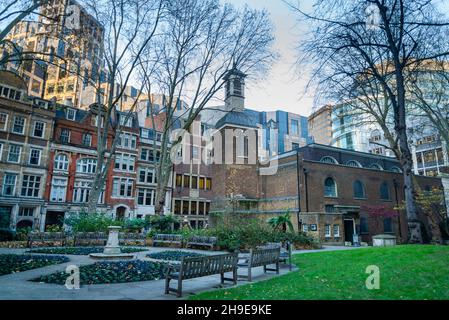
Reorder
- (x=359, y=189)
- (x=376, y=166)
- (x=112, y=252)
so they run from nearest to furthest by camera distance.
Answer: (x=112, y=252) < (x=359, y=189) < (x=376, y=166)

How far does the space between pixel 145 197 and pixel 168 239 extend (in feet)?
70.6

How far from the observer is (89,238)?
18.5 m

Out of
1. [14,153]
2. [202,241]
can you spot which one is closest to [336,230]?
[202,241]

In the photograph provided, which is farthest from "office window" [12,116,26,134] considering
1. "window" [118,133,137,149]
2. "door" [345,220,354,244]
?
"door" [345,220,354,244]

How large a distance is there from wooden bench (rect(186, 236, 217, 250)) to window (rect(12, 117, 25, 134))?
24.5 meters

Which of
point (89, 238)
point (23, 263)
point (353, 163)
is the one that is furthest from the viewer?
point (353, 163)

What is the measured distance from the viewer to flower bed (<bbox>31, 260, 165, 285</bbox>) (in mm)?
7632

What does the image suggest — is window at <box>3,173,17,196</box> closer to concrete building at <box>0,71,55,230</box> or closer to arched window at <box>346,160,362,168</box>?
concrete building at <box>0,71,55,230</box>

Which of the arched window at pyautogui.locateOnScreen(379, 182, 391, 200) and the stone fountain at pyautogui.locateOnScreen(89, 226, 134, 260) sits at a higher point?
Result: the arched window at pyautogui.locateOnScreen(379, 182, 391, 200)

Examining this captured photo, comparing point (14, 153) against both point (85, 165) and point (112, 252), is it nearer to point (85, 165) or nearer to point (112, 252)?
point (85, 165)

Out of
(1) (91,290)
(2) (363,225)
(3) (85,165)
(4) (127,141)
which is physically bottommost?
(1) (91,290)

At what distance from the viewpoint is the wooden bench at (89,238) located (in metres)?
18.2

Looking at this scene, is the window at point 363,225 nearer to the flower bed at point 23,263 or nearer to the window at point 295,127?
the window at point 295,127
